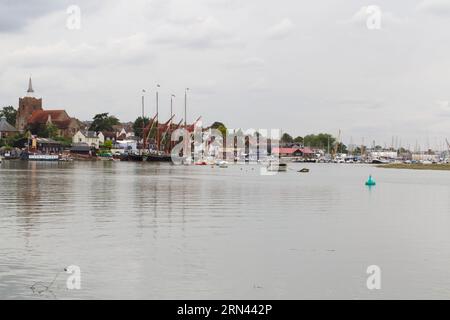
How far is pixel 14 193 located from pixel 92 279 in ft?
139

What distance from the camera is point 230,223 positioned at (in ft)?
138

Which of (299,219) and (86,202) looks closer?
(299,219)

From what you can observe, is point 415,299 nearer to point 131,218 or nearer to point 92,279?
point 92,279

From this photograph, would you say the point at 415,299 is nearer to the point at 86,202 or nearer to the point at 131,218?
the point at 131,218

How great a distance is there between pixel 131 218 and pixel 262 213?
10.4 meters
